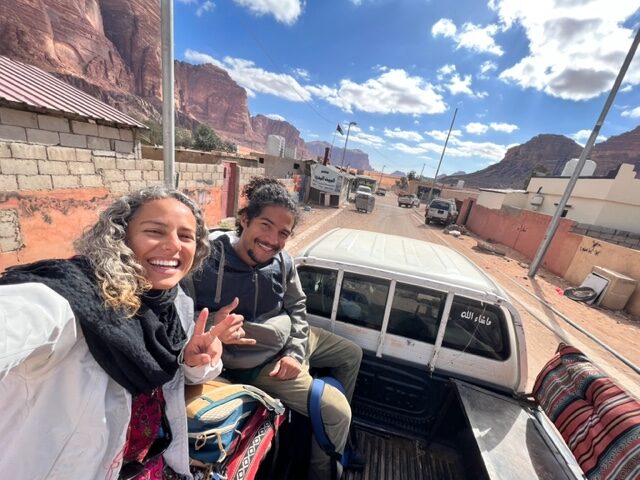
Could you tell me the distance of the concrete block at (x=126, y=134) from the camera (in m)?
6.22

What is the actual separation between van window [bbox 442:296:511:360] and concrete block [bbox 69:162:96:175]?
6568 mm

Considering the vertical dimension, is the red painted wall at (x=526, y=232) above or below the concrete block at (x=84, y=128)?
below

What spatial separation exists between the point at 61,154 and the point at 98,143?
3.69ft

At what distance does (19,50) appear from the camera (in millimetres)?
33188

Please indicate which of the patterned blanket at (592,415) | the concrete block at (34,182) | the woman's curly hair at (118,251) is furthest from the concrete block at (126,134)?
the patterned blanket at (592,415)

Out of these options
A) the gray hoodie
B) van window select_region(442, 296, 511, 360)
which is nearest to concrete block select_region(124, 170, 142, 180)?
the gray hoodie

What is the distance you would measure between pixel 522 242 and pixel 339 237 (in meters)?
15.9

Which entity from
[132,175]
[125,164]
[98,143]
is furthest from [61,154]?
[132,175]

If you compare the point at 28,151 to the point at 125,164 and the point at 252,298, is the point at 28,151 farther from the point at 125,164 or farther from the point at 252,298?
the point at 252,298

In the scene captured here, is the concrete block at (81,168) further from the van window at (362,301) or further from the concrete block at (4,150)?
the van window at (362,301)

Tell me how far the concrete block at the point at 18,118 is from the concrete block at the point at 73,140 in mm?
438

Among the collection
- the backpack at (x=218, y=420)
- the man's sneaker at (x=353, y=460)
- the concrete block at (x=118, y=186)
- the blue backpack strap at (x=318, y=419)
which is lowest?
the man's sneaker at (x=353, y=460)

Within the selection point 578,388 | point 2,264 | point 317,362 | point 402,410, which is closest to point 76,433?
point 317,362

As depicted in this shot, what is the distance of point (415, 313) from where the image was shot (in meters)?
2.31
